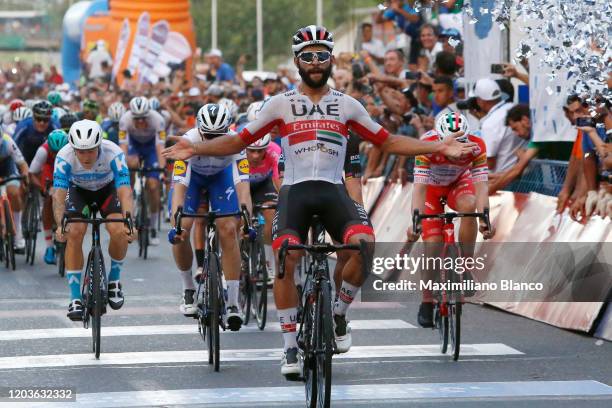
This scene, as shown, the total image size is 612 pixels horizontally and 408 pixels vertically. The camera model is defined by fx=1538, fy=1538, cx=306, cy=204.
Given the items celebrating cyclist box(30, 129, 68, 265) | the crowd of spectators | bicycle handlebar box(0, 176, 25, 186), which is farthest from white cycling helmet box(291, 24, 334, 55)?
bicycle handlebar box(0, 176, 25, 186)

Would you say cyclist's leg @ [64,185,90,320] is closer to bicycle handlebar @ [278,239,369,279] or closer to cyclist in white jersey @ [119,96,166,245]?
bicycle handlebar @ [278,239,369,279]

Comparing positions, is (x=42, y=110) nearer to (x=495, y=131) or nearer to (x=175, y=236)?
(x=495, y=131)

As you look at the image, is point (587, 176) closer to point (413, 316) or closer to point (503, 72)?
point (413, 316)

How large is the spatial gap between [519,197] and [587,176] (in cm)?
175

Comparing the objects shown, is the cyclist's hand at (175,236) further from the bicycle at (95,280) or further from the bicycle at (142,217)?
the bicycle at (142,217)

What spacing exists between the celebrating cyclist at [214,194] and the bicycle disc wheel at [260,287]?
1.06 m

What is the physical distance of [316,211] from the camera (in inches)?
393

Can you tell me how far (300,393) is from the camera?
10.3 meters

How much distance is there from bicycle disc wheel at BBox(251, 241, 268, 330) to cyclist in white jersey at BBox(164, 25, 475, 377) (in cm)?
363

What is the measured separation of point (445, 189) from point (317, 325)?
12.9 feet

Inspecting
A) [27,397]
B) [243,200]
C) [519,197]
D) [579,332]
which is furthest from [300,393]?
[519,197]

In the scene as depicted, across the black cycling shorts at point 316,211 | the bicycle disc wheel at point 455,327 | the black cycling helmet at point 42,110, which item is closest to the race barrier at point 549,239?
the bicycle disc wheel at point 455,327

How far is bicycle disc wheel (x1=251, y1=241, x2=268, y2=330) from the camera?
13.8 metres

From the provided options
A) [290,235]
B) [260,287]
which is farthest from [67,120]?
[290,235]
